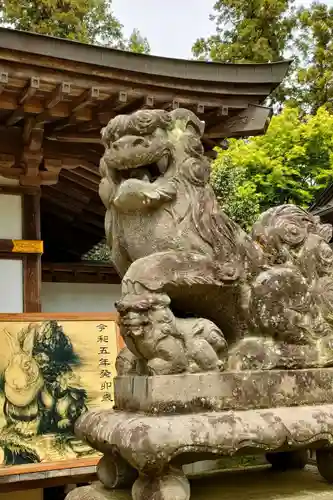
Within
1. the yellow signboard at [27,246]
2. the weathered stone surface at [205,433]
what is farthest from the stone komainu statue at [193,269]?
the yellow signboard at [27,246]

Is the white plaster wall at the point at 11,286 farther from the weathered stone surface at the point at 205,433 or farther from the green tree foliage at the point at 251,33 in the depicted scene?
the green tree foliage at the point at 251,33

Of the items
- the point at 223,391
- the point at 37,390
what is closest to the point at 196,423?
the point at 223,391

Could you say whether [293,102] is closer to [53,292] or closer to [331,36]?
[331,36]

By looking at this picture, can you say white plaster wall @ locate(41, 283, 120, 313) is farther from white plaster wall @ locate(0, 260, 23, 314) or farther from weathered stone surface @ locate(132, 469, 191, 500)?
weathered stone surface @ locate(132, 469, 191, 500)

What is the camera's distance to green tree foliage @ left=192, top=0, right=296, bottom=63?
17.6 m

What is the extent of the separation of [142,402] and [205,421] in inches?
9.4

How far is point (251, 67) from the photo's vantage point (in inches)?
215

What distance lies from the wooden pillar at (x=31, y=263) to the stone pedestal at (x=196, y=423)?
12.0 ft

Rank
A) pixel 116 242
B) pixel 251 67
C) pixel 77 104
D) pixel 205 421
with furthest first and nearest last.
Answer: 1. pixel 251 67
2. pixel 77 104
3. pixel 116 242
4. pixel 205 421

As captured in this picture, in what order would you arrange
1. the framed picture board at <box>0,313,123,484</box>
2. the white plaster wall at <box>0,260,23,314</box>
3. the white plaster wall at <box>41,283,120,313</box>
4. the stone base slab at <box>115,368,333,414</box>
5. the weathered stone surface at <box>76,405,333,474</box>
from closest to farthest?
the weathered stone surface at <box>76,405,333,474</box>
the stone base slab at <box>115,368,333,414</box>
the framed picture board at <box>0,313,123,484</box>
the white plaster wall at <box>0,260,23,314</box>
the white plaster wall at <box>41,283,120,313</box>

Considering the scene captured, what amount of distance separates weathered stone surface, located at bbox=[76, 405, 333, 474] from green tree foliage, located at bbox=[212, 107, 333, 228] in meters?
11.4

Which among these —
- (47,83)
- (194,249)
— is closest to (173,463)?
(194,249)

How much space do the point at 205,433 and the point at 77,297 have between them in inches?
244

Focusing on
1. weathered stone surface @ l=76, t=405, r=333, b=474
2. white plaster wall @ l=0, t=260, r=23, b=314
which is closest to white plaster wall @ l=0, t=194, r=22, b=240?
white plaster wall @ l=0, t=260, r=23, b=314
